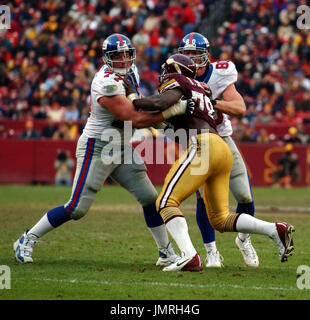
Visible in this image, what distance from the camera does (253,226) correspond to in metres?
5.45

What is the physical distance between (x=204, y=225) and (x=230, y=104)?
40.9 inches

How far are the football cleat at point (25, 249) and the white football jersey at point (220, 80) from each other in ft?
6.00

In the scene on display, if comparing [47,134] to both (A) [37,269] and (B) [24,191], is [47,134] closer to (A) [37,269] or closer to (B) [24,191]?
(B) [24,191]

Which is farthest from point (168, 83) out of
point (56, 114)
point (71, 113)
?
point (56, 114)

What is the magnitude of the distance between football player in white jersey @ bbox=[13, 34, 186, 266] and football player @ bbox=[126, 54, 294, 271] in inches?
15.6

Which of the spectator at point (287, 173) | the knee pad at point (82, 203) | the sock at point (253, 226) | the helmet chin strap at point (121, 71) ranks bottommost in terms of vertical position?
the spectator at point (287, 173)

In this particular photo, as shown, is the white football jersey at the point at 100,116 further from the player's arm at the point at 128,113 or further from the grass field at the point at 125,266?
the grass field at the point at 125,266

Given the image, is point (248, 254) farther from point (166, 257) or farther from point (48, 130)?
point (48, 130)

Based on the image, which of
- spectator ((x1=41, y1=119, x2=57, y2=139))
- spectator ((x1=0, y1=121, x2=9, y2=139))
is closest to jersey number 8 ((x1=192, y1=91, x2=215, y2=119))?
spectator ((x1=41, y1=119, x2=57, y2=139))

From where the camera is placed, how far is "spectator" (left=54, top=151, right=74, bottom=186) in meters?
15.8

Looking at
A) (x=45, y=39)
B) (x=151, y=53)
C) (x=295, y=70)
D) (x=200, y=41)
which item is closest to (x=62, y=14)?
(x=45, y=39)

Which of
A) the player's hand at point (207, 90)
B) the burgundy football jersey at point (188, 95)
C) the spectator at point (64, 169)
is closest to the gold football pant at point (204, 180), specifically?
the burgundy football jersey at point (188, 95)

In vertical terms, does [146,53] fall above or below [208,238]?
above

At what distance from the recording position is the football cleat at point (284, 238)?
17.4 ft
